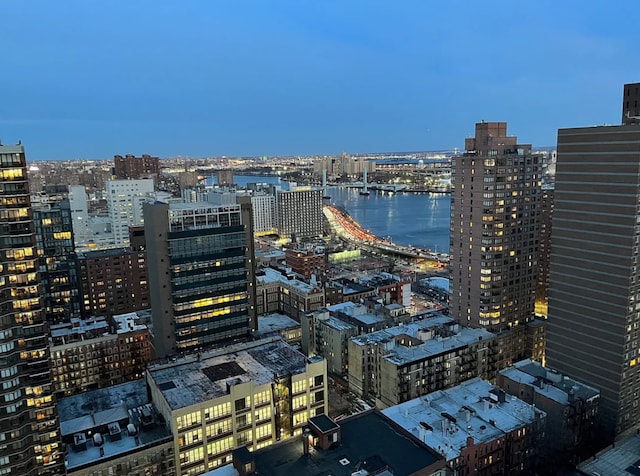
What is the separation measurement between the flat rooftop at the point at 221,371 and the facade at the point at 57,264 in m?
42.9

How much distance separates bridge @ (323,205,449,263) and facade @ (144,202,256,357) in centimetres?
8785

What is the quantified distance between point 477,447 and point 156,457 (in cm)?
2655

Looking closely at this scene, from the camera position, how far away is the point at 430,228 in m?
198

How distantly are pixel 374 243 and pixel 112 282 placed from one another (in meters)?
96.1

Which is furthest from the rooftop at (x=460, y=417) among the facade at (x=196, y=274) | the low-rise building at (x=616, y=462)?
the facade at (x=196, y=274)

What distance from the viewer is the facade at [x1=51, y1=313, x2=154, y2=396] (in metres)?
62.8

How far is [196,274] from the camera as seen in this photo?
192 feet

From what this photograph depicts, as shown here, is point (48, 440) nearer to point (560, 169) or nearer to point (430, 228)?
point (560, 169)

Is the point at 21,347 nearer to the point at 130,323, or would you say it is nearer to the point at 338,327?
the point at 130,323

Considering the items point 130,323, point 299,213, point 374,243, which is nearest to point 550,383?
point 130,323

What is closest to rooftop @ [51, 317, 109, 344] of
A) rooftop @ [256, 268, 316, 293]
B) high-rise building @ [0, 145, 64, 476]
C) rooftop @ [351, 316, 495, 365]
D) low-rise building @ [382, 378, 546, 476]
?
high-rise building @ [0, 145, 64, 476]

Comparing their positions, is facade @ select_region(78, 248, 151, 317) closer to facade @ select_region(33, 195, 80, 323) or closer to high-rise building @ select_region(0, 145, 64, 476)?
facade @ select_region(33, 195, 80, 323)

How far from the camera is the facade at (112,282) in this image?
8338 cm

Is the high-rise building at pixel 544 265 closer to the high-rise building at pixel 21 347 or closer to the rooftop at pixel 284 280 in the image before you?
the rooftop at pixel 284 280
